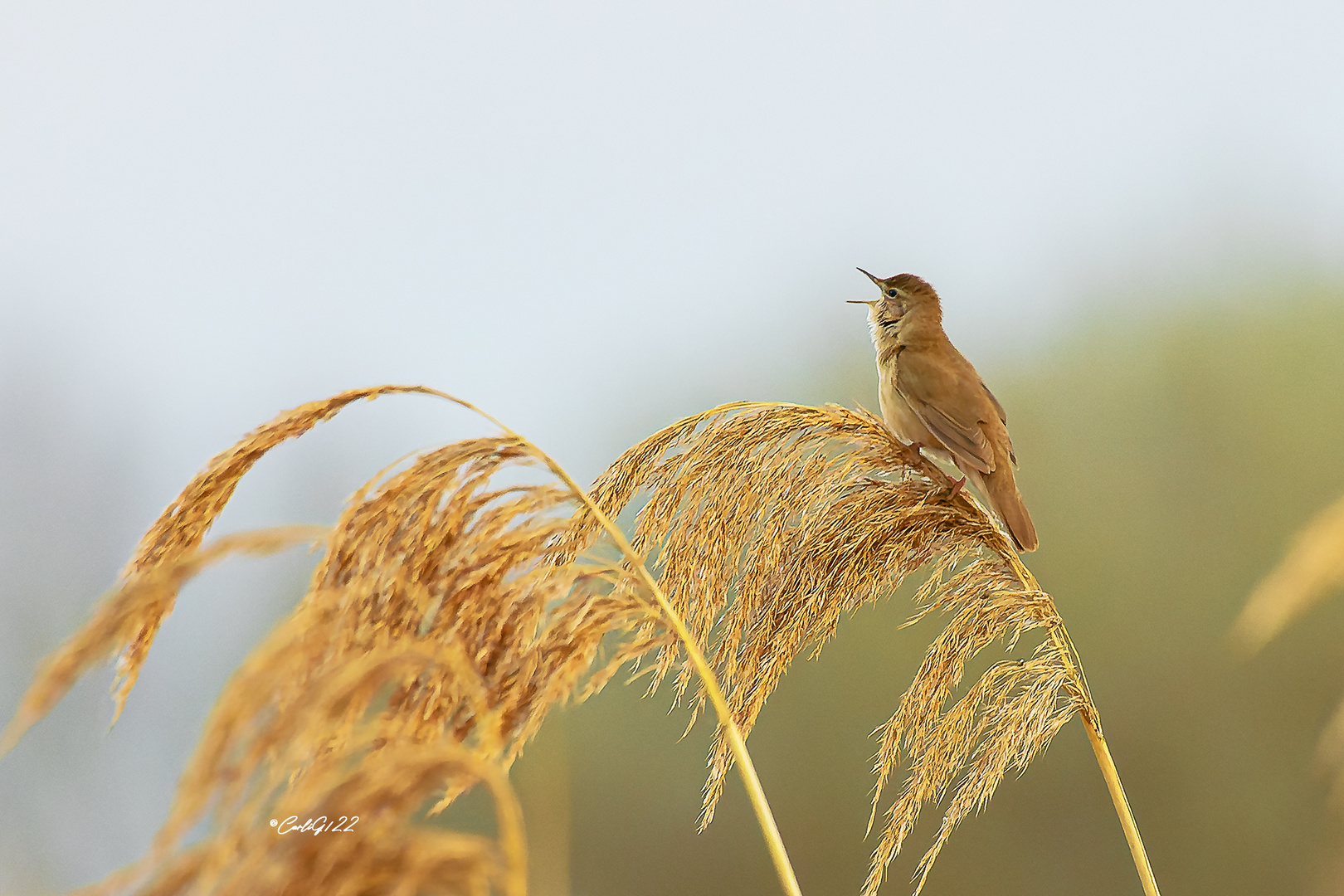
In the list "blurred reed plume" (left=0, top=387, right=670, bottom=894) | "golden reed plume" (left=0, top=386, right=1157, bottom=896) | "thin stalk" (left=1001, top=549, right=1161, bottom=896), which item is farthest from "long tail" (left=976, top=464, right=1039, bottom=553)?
"blurred reed plume" (left=0, top=387, right=670, bottom=894)

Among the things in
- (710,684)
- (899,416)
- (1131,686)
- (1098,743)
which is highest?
(710,684)

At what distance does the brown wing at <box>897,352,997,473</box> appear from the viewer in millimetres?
2586

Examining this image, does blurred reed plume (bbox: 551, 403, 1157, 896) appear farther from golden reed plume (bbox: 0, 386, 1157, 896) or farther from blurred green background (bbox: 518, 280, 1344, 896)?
blurred green background (bbox: 518, 280, 1344, 896)

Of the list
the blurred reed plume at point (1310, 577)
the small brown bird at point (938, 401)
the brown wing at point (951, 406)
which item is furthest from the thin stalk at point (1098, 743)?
the brown wing at point (951, 406)

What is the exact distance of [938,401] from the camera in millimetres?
2711

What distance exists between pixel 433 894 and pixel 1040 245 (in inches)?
440

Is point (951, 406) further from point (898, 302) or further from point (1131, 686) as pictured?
point (1131, 686)

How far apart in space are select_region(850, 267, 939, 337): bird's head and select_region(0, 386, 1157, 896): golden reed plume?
50.7 inches

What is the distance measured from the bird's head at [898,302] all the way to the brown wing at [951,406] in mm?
294

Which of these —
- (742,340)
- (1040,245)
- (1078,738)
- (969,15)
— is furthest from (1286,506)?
(969,15)

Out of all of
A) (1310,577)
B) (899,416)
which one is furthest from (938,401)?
(1310,577)

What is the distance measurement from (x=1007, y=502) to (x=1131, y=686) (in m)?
6.87

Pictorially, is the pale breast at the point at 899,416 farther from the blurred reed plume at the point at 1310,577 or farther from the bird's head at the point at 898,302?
the blurred reed plume at the point at 1310,577

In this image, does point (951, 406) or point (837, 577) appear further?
point (951, 406)
